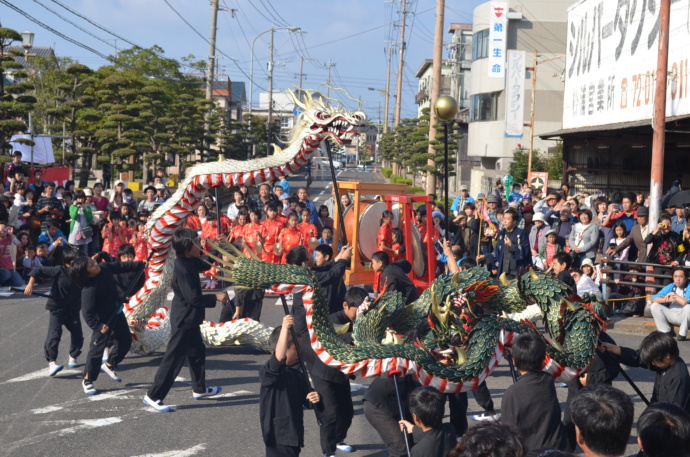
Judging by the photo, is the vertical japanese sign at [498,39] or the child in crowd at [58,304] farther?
the vertical japanese sign at [498,39]

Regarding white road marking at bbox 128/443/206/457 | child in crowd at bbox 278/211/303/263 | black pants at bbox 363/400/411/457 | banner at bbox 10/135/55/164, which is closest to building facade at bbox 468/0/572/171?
banner at bbox 10/135/55/164

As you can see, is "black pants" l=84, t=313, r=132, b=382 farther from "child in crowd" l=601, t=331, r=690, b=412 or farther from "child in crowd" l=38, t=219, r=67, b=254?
"child in crowd" l=38, t=219, r=67, b=254

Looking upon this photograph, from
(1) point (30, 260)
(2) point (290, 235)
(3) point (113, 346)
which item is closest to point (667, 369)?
(3) point (113, 346)

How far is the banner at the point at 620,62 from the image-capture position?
16.1 metres

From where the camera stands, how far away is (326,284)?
24.6 ft

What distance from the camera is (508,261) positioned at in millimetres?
11680

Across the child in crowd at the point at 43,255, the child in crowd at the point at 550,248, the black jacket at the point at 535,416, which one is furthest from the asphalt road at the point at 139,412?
the child in crowd at the point at 43,255

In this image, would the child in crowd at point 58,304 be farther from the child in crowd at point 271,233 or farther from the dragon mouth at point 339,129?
the child in crowd at point 271,233

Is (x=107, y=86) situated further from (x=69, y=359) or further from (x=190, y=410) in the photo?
(x=190, y=410)

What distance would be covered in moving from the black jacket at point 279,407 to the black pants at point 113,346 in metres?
3.22

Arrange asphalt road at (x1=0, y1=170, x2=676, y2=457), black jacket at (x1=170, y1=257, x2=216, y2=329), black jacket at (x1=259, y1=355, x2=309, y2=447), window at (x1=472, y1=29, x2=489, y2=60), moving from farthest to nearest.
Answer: window at (x1=472, y1=29, x2=489, y2=60) < black jacket at (x1=170, y1=257, x2=216, y2=329) < asphalt road at (x1=0, y1=170, x2=676, y2=457) < black jacket at (x1=259, y1=355, x2=309, y2=447)

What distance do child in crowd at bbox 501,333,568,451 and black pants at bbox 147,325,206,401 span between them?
3.78 metres

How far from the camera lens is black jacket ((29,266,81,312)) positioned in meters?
8.53

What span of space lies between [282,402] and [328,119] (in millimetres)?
4352
